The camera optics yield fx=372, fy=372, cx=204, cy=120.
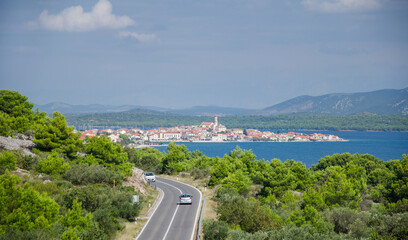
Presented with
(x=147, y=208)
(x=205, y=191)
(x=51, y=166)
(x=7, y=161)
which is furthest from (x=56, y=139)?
(x=205, y=191)

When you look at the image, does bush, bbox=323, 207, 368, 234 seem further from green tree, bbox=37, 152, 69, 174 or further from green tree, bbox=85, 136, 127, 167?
green tree, bbox=85, 136, 127, 167

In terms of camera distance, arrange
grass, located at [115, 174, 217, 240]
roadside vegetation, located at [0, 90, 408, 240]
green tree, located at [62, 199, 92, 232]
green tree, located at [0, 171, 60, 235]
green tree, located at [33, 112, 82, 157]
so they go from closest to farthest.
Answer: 1. green tree, located at [0, 171, 60, 235]
2. roadside vegetation, located at [0, 90, 408, 240]
3. green tree, located at [62, 199, 92, 232]
4. grass, located at [115, 174, 217, 240]
5. green tree, located at [33, 112, 82, 157]

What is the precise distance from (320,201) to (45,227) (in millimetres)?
19848

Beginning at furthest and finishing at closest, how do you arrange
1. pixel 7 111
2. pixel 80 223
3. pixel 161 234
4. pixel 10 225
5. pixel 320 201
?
1. pixel 7 111
2. pixel 320 201
3. pixel 161 234
4. pixel 80 223
5. pixel 10 225

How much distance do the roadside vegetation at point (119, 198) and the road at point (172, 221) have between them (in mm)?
1086

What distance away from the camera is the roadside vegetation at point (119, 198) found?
46.1 feet

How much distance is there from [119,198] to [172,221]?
333 centimetres

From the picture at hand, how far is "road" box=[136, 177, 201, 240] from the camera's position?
1830cm

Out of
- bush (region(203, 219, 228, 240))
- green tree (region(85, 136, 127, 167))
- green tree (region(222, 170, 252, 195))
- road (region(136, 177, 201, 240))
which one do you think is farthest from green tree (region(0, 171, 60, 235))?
green tree (region(222, 170, 252, 195))

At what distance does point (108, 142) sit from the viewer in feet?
102

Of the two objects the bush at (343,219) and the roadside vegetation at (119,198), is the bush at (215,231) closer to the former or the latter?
the roadside vegetation at (119,198)

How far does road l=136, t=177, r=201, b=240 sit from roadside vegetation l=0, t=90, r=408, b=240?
1086 mm

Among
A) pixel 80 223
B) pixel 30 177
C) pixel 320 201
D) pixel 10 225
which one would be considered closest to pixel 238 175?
pixel 320 201

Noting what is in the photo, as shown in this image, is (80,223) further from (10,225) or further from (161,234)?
(161,234)
